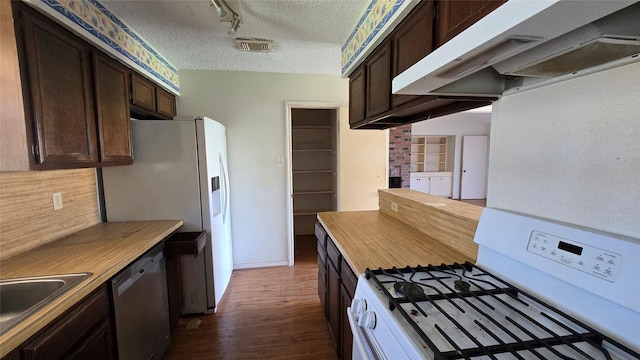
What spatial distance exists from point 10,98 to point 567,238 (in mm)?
2232

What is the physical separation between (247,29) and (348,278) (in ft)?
6.76

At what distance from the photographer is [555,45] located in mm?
702

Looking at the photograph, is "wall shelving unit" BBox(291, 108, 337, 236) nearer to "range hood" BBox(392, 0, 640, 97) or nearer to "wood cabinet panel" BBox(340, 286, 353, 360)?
"wood cabinet panel" BBox(340, 286, 353, 360)

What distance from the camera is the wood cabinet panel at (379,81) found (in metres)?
1.62

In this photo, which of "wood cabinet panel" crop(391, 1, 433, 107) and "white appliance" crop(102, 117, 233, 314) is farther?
"white appliance" crop(102, 117, 233, 314)

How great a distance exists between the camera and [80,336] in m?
1.14

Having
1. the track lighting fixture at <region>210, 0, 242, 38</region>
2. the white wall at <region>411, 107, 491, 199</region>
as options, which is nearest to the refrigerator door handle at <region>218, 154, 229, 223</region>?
the track lighting fixture at <region>210, 0, 242, 38</region>

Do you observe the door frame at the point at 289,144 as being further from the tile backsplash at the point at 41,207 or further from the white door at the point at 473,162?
the white door at the point at 473,162

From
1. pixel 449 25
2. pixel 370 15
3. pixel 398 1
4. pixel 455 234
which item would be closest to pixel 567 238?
pixel 455 234

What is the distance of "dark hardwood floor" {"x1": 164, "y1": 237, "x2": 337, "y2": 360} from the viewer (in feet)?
6.48

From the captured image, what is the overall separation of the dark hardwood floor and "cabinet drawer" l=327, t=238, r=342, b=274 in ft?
2.41

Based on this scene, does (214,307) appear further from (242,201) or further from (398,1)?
(398,1)

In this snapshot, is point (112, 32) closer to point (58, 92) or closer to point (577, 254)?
point (58, 92)

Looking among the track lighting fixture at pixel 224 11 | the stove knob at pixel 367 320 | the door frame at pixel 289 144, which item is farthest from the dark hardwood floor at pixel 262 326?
the track lighting fixture at pixel 224 11
